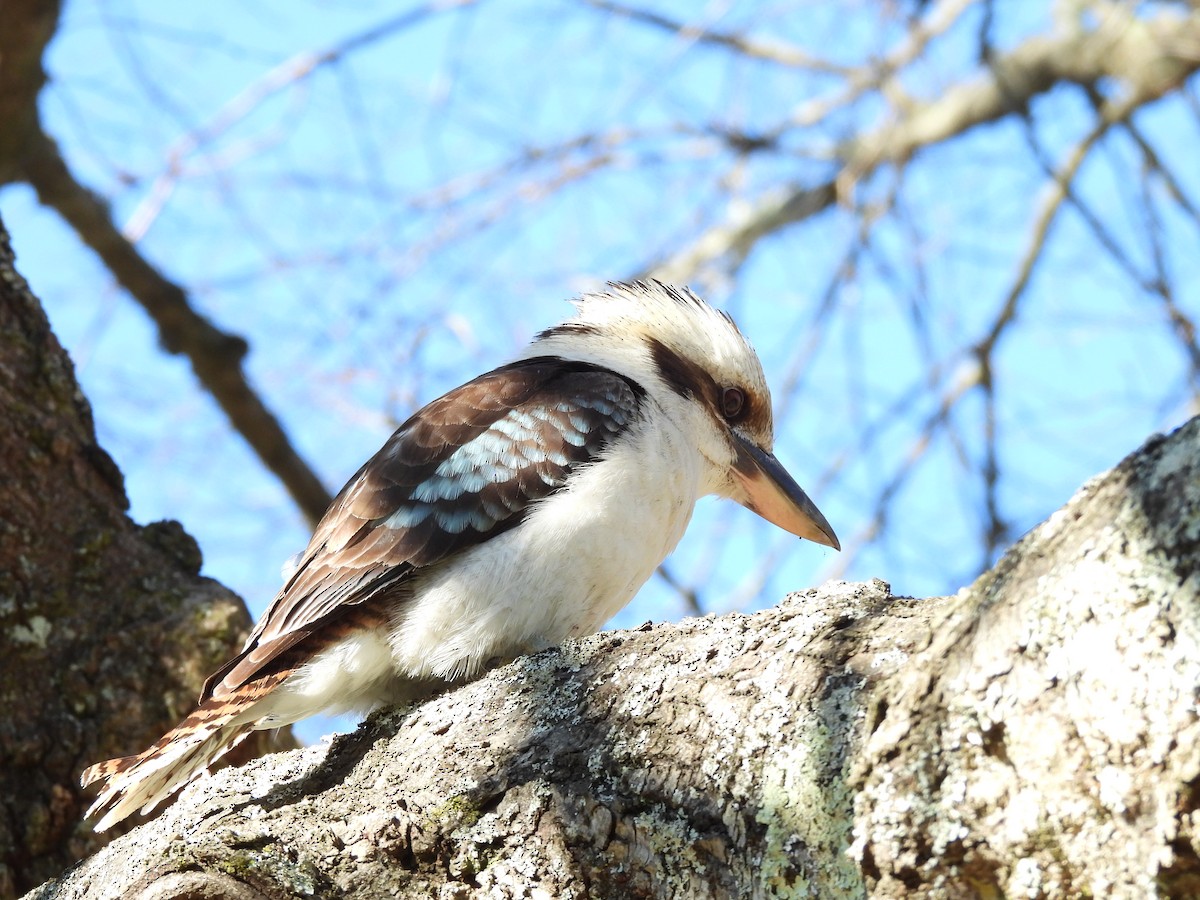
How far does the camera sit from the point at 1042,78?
629 centimetres

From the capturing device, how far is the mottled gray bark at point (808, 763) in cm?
164

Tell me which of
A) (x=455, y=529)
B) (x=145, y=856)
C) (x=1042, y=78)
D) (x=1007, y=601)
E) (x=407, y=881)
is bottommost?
(x=1007, y=601)

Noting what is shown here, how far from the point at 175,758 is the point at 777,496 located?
6.42 feet

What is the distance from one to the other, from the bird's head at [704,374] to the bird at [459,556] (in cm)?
29

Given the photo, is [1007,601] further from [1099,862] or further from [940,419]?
[940,419]

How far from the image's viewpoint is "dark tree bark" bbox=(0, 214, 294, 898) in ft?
11.0

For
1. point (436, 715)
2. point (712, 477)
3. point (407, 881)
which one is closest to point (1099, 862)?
point (407, 881)

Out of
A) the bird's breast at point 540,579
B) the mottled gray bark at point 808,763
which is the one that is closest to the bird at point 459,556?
the bird's breast at point 540,579

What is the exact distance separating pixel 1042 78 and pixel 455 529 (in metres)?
4.34

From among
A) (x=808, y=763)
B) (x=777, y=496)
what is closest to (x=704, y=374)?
(x=777, y=496)

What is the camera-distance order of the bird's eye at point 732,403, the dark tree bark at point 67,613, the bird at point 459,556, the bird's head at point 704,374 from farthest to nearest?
the bird's eye at point 732,403 < the bird's head at point 704,374 < the dark tree bark at point 67,613 < the bird at point 459,556

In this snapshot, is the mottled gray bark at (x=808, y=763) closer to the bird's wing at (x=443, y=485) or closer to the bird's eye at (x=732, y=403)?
the bird's wing at (x=443, y=485)

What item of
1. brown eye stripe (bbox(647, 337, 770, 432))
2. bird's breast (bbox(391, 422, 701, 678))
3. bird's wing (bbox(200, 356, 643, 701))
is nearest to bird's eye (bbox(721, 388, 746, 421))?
brown eye stripe (bbox(647, 337, 770, 432))

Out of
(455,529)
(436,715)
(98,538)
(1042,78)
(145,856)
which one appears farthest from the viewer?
(1042,78)
